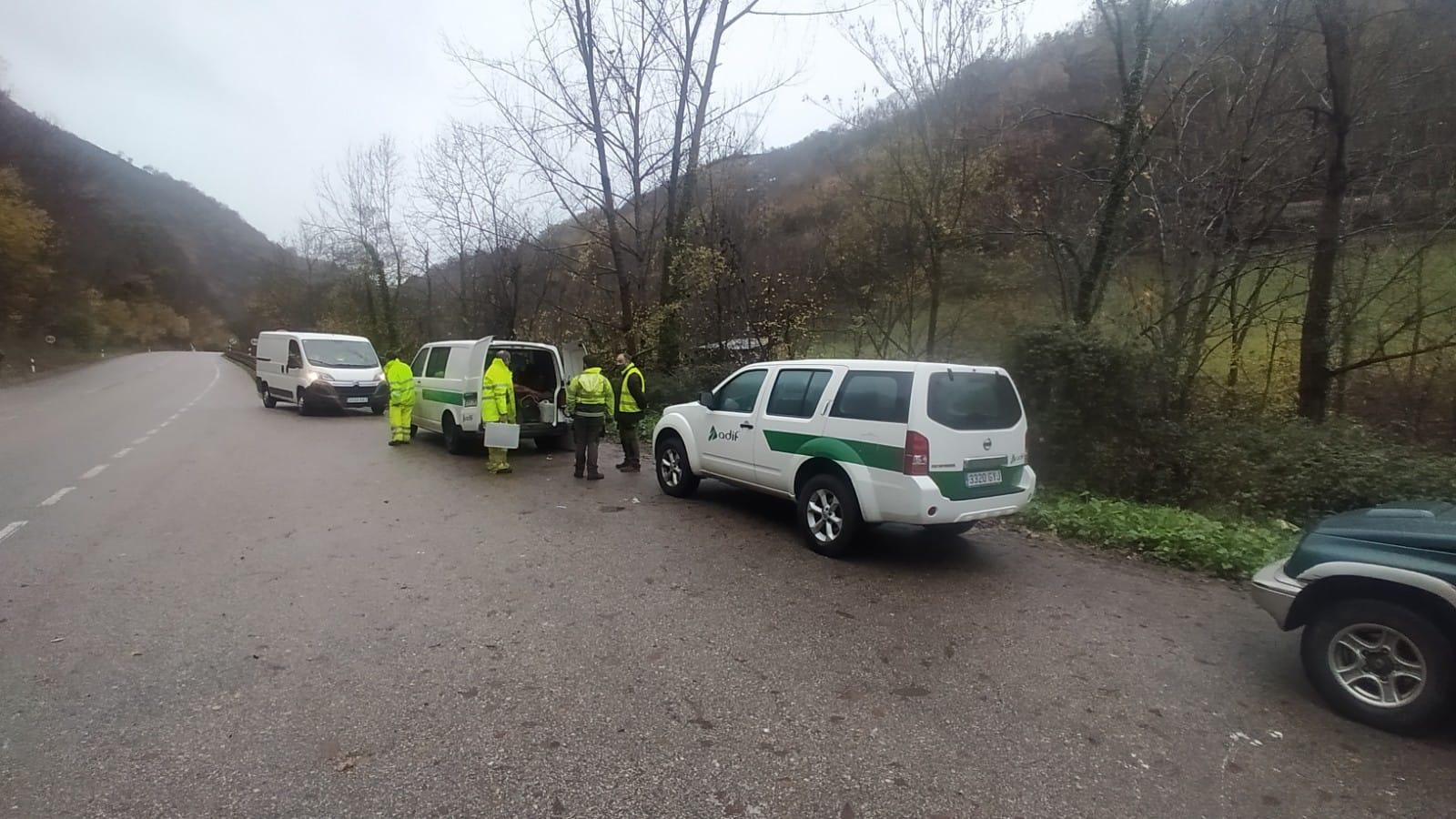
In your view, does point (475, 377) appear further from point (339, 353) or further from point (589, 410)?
point (339, 353)

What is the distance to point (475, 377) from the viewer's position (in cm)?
1112

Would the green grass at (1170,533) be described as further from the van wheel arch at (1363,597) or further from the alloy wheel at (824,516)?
the alloy wheel at (824,516)

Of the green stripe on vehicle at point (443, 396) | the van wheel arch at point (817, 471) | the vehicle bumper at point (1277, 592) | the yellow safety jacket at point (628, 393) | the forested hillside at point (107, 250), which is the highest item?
the forested hillside at point (107, 250)

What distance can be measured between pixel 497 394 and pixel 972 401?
6.68 meters

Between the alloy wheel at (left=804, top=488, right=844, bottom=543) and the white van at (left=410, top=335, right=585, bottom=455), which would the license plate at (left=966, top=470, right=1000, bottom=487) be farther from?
the white van at (left=410, top=335, right=585, bottom=455)

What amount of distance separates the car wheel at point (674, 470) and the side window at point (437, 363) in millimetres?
4990

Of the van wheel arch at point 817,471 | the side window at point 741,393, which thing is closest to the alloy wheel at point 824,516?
the van wheel arch at point 817,471

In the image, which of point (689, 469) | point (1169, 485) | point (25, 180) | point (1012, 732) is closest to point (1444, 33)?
point (1169, 485)

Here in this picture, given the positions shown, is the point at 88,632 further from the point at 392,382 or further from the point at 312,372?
the point at 312,372

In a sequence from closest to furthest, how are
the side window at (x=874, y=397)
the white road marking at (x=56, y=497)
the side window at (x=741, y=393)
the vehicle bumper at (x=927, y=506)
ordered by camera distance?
1. the vehicle bumper at (x=927, y=506)
2. the side window at (x=874, y=397)
3. the side window at (x=741, y=393)
4. the white road marking at (x=56, y=497)

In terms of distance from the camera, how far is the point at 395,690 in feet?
12.3

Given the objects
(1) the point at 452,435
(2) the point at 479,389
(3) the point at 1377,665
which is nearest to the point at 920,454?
(3) the point at 1377,665

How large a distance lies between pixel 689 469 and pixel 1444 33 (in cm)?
1202

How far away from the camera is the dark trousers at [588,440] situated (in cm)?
969
